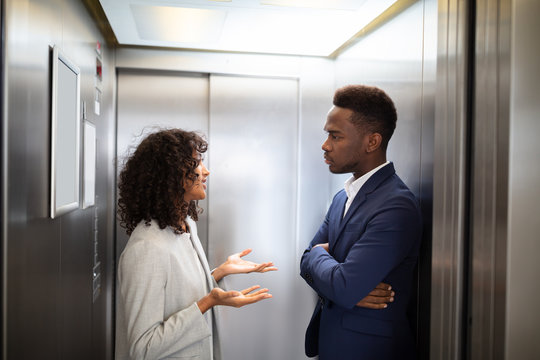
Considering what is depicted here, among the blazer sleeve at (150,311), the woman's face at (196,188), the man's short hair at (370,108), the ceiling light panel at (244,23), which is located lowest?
the blazer sleeve at (150,311)

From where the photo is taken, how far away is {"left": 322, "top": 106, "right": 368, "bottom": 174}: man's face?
1969 millimetres

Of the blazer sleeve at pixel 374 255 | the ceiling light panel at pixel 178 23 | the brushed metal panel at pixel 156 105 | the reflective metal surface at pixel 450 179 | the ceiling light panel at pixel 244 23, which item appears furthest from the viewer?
the brushed metal panel at pixel 156 105

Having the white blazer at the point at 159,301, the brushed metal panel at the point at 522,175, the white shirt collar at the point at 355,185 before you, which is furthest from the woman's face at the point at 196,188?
the brushed metal panel at the point at 522,175

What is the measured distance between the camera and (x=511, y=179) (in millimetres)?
1242

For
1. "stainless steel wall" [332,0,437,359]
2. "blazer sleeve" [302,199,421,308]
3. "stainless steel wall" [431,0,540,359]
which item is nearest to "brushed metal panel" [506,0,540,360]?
"stainless steel wall" [431,0,540,359]

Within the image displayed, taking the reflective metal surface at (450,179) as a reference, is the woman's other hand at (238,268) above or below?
below

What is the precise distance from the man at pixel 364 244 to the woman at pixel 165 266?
13.7 inches

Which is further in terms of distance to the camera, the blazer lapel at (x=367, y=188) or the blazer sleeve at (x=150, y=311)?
the blazer lapel at (x=367, y=188)

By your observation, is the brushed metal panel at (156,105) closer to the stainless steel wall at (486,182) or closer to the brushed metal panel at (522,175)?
the stainless steel wall at (486,182)

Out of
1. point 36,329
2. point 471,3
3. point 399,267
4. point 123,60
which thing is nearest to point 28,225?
point 36,329

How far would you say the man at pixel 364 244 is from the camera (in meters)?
1.69

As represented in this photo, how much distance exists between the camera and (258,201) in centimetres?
Result: 307

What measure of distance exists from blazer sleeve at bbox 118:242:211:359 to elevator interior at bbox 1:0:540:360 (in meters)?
0.29

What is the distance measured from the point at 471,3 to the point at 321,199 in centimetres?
184
